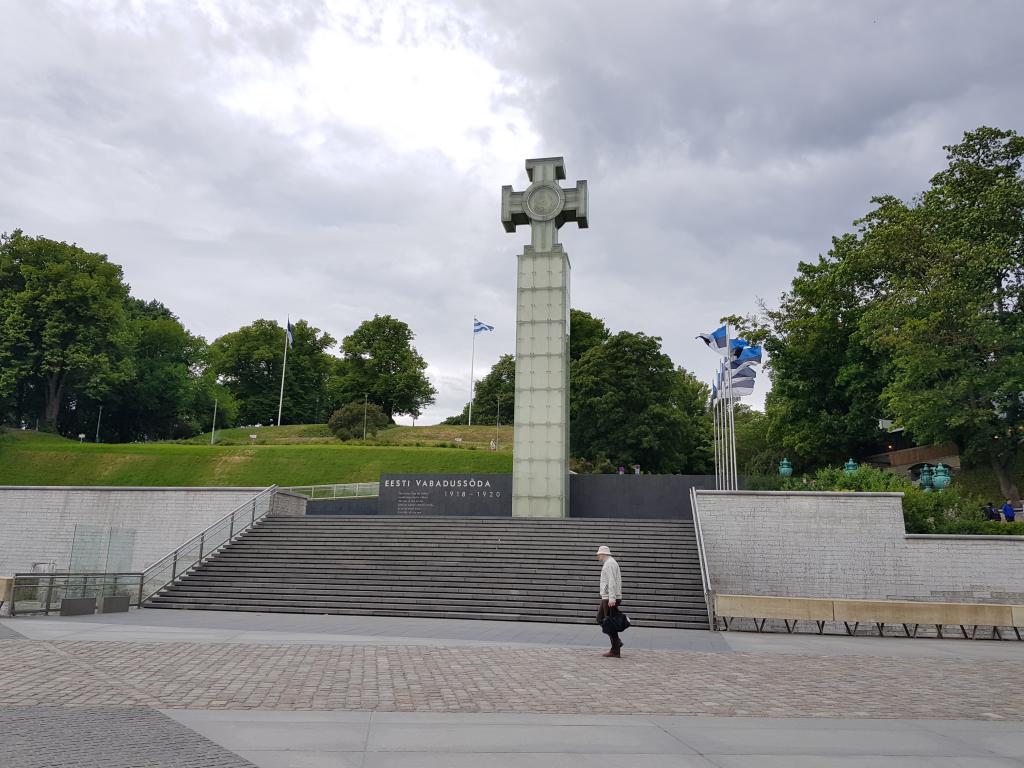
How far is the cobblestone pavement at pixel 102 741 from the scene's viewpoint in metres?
4.76

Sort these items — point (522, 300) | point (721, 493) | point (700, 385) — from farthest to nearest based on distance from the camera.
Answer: point (700, 385) → point (522, 300) → point (721, 493)

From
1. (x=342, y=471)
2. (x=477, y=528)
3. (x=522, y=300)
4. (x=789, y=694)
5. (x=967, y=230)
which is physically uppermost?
(x=967, y=230)

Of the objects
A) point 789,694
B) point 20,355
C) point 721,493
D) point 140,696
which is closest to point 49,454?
point 20,355

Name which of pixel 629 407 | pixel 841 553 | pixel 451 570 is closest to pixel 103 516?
pixel 451 570

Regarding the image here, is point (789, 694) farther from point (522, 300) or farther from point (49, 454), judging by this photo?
point (49, 454)

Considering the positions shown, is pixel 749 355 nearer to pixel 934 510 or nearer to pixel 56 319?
pixel 934 510

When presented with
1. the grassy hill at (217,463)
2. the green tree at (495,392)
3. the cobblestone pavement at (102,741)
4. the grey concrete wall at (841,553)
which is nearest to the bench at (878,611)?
the grey concrete wall at (841,553)

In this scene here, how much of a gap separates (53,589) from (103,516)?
11532mm

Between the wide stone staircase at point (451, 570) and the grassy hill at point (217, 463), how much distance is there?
20438 millimetres

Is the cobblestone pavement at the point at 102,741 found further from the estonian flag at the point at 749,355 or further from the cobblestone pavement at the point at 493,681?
the estonian flag at the point at 749,355

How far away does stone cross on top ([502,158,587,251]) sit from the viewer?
1130 inches

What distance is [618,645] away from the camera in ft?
34.9

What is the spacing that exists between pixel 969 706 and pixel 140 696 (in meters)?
8.40

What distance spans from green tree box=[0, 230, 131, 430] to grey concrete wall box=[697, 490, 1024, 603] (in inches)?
1866
